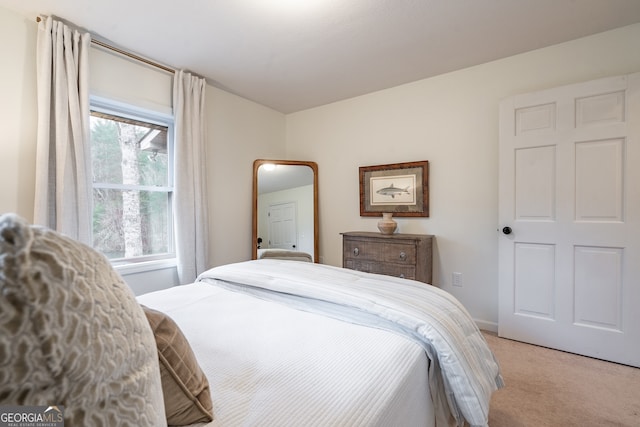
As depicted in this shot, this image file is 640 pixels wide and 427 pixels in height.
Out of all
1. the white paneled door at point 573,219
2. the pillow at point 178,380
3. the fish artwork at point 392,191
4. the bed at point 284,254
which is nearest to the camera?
the pillow at point 178,380

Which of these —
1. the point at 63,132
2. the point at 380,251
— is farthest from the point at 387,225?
Result: the point at 63,132

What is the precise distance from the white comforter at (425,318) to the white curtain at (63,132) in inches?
56.7

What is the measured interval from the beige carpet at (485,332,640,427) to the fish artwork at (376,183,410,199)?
1658mm

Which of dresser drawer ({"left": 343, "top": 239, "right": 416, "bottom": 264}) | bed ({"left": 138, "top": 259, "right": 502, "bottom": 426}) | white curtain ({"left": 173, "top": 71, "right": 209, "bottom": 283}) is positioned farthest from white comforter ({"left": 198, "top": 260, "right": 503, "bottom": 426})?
white curtain ({"left": 173, "top": 71, "right": 209, "bottom": 283})

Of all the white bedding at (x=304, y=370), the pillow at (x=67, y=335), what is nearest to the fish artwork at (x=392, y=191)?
the white bedding at (x=304, y=370)

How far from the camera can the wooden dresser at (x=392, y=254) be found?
2611mm

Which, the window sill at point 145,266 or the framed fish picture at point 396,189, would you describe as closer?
the window sill at point 145,266

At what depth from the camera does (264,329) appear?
1117 millimetres

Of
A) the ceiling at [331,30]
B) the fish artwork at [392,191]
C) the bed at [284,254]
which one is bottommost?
the bed at [284,254]

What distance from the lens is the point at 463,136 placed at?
274 cm

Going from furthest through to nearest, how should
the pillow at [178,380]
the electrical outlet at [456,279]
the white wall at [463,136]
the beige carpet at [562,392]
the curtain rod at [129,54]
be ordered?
the electrical outlet at [456,279] < the white wall at [463,136] < the curtain rod at [129,54] < the beige carpet at [562,392] < the pillow at [178,380]

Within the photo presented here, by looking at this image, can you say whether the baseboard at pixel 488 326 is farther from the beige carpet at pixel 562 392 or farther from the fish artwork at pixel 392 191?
the fish artwork at pixel 392 191

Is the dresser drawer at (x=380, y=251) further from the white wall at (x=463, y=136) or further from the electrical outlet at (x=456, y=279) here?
the electrical outlet at (x=456, y=279)

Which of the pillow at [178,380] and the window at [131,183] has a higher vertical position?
the window at [131,183]
